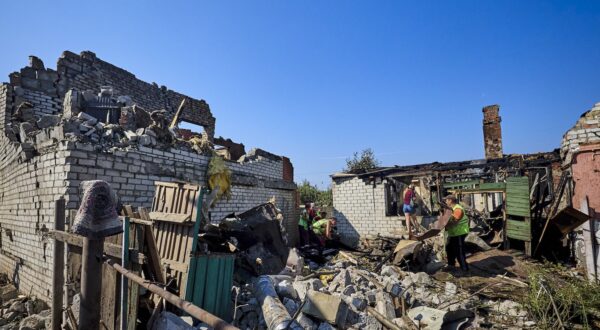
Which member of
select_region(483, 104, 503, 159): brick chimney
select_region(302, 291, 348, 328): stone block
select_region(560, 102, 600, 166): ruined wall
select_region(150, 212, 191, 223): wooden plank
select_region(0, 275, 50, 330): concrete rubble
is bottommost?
→ select_region(0, 275, 50, 330): concrete rubble

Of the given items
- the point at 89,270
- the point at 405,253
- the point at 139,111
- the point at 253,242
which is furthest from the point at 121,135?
the point at 405,253

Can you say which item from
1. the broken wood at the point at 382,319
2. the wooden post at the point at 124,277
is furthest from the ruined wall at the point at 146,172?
the broken wood at the point at 382,319

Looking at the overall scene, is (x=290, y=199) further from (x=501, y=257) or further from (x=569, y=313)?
(x=569, y=313)

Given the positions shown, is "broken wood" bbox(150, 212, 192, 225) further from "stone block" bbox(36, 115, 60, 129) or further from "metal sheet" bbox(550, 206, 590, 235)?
"metal sheet" bbox(550, 206, 590, 235)

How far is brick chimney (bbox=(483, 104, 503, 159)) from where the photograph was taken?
1288 cm

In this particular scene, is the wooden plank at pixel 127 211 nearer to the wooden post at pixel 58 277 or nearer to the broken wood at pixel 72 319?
the wooden post at pixel 58 277

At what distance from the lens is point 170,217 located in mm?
4031

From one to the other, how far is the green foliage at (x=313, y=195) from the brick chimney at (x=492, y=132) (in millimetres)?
11313

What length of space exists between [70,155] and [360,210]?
33.0 feet

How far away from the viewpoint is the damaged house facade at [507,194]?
24.2 feet

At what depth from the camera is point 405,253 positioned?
7.04 meters

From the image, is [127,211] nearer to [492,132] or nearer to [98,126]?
[98,126]

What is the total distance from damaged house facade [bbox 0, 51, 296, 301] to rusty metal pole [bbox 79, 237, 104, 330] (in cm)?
253

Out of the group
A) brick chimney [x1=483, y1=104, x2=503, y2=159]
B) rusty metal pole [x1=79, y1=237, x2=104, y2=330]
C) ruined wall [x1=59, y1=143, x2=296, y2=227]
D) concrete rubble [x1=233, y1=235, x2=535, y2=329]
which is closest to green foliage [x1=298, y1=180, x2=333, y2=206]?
brick chimney [x1=483, y1=104, x2=503, y2=159]
